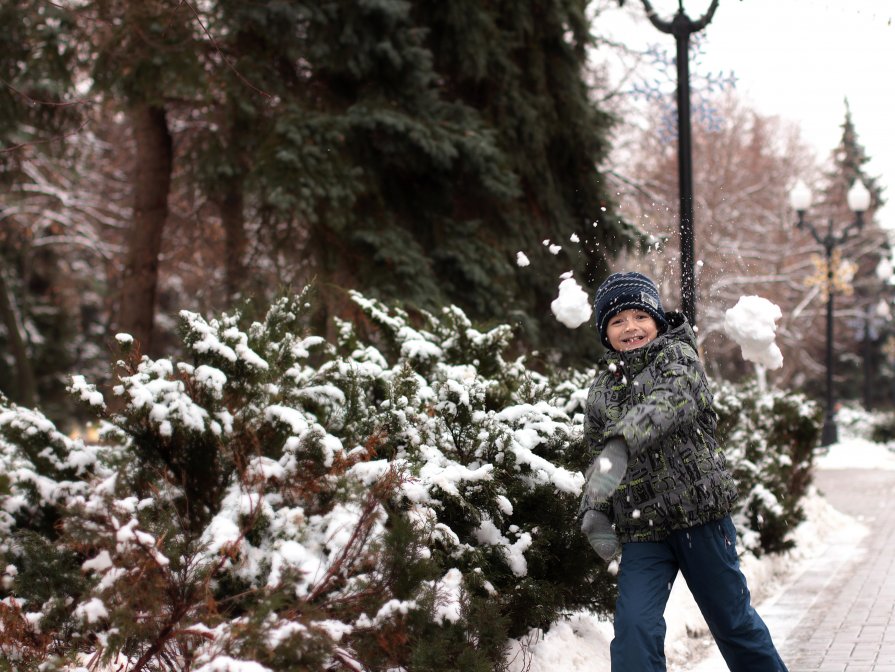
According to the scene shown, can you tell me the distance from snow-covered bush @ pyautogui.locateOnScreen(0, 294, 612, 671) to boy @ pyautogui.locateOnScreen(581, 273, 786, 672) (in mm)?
516

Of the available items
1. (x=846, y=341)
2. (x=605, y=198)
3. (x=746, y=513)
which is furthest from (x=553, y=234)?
(x=846, y=341)

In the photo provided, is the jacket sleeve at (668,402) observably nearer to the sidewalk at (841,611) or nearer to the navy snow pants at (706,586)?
the navy snow pants at (706,586)

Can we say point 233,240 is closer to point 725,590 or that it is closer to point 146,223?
point 146,223

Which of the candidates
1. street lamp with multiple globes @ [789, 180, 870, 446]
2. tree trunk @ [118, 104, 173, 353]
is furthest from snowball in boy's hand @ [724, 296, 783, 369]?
street lamp with multiple globes @ [789, 180, 870, 446]

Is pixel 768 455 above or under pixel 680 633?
above

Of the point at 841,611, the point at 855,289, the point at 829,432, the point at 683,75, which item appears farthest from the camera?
the point at 855,289

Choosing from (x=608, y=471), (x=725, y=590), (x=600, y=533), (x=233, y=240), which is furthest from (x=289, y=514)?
(x=233, y=240)

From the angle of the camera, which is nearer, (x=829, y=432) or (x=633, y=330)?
(x=633, y=330)

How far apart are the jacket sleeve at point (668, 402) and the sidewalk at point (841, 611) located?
208 centimetres

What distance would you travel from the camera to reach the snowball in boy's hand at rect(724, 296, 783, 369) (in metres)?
4.10

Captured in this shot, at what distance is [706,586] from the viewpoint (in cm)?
357

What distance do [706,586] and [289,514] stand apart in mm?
1604

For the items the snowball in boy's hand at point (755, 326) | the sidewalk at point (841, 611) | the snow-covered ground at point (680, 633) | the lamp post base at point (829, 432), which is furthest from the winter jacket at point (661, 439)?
the lamp post base at point (829, 432)

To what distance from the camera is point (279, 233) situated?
11.3 metres
